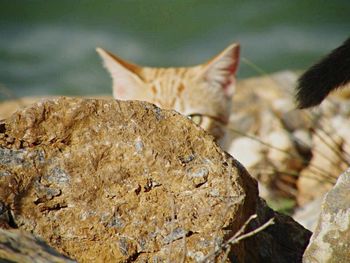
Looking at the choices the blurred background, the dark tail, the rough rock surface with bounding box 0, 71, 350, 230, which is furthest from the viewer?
the blurred background

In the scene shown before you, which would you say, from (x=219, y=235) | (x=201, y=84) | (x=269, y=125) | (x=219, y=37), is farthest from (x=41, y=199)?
(x=219, y=37)

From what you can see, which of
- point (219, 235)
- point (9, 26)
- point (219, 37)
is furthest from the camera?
point (9, 26)

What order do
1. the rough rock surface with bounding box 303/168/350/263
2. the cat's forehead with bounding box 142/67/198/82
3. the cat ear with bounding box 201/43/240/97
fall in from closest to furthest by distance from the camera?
the rough rock surface with bounding box 303/168/350/263
the cat ear with bounding box 201/43/240/97
the cat's forehead with bounding box 142/67/198/82

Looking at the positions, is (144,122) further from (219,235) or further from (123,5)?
(123,5)

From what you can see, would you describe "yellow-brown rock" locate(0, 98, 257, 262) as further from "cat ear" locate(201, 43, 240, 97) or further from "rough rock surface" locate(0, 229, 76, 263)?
"cat ear" locate(201, 43, 240, 97)

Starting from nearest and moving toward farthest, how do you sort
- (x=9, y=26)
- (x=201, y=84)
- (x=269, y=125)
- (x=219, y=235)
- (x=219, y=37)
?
1. (x=219, y=235)
2. (x=201, y=84)
3. (x=269, y=125)
4. (x=219, y=37)
5. (x=9, y=26)

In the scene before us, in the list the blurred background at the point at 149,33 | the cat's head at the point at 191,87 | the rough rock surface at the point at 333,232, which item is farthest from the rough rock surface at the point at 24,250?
the blurred background at the point at 149,33

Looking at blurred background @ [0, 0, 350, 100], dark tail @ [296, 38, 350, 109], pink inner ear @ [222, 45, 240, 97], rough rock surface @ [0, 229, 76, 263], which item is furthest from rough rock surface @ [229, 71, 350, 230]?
blurred background @ [0, 0, 350, 100]

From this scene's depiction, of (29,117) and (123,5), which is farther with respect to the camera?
(123,5)
